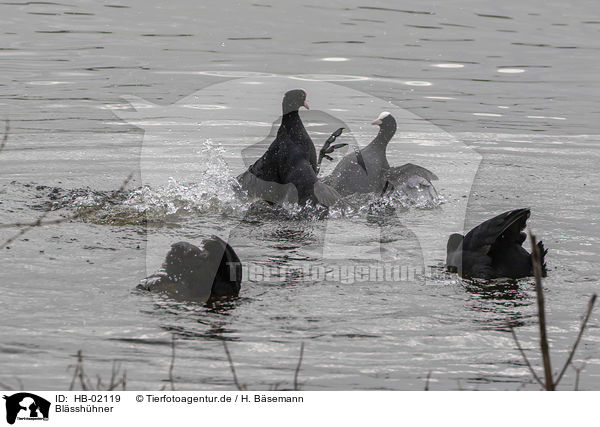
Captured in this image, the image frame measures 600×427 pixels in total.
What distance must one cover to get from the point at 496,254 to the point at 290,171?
10.3 ft

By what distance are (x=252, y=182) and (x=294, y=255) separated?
7.81 feet

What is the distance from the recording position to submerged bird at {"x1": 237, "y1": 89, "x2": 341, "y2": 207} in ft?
32.4

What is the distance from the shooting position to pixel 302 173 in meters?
9.98

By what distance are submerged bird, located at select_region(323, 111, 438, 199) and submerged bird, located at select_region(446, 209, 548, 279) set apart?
2.57m

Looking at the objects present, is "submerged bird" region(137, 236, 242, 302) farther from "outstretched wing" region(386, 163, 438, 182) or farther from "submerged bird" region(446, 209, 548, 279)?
"outstretched wing" region(386, 163, 438, 182)

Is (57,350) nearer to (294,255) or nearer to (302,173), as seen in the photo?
(294,255)

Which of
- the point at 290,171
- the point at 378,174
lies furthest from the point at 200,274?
the point at 378,174

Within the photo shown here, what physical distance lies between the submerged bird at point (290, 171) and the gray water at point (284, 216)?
0.33m

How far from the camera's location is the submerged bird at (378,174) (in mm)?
10156

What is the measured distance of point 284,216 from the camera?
9609 mm
